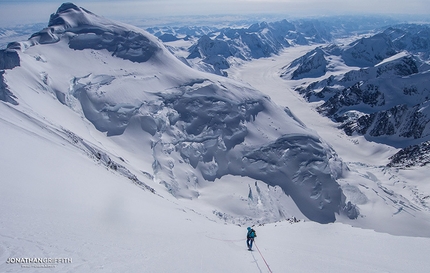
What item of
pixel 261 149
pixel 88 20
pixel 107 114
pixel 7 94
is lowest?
pixel 261 149

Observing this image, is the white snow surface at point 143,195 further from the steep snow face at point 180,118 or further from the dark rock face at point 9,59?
the dark rock face at point 9,59

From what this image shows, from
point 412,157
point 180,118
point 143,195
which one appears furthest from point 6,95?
point 412,157

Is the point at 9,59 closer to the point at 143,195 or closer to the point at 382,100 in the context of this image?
the point at 143,195

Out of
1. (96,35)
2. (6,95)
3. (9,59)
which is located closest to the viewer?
(6,95)

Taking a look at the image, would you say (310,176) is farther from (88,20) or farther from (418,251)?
(88,20)

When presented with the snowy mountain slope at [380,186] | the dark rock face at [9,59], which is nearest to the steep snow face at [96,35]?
the dark rock face at [9,59]

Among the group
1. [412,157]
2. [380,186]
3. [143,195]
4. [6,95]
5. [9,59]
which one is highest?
[9,59]

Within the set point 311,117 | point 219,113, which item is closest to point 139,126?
point 219,113
